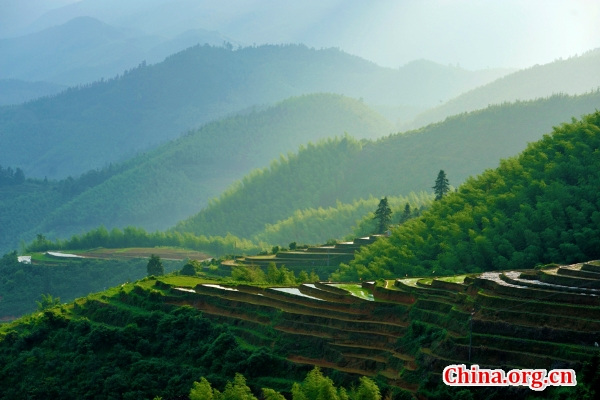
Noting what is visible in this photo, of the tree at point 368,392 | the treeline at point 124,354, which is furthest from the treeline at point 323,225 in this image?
the tree at point 368,392

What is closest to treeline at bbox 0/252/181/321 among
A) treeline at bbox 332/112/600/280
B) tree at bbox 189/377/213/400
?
treeline at bbox 332/112/600/280

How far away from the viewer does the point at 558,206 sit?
59.0 metres

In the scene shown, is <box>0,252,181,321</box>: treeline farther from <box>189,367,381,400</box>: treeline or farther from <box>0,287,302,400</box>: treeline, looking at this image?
<box>189,367,381,400</box>: treeline

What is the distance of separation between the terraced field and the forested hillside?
115 meters

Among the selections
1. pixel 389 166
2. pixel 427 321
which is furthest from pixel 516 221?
pixel 389 166

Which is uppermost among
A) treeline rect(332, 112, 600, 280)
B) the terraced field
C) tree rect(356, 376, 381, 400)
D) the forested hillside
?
the forested hillside

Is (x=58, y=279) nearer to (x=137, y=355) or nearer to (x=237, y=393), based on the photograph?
(x=137, y=355)

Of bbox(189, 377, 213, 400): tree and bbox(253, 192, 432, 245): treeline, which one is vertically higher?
bbox(253, 192, 432, 245): treeline

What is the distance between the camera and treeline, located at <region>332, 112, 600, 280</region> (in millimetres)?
57188

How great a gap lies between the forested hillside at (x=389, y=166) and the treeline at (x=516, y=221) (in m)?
95.2

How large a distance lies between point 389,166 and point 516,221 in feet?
418

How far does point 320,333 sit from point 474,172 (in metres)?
125

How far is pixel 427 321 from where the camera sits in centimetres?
4375

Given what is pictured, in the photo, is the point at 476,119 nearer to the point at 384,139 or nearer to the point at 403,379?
the point at 384,139
